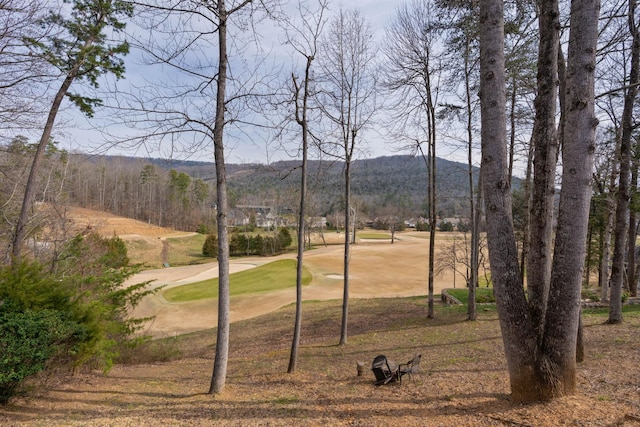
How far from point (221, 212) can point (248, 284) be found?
2200 cm

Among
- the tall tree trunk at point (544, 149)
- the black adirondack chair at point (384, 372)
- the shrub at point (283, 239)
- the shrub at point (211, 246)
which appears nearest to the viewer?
the tall tree trunk at point (544, 149)

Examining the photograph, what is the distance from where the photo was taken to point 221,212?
5418 millimetres

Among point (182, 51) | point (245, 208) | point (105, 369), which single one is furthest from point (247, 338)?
point (245, 208)

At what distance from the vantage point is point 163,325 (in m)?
16.9

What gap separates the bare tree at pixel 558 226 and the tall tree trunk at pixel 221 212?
12.1 feet

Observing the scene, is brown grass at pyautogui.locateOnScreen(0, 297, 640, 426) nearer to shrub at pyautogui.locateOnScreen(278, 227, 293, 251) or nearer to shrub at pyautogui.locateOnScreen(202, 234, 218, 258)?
shrub at pyautogui.locateOnScreen(202, 234, 218, 258)

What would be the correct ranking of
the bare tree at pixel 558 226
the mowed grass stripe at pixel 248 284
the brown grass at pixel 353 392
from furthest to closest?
1. the mowed grass stripe at pixel 248 284
2. the brown grass at pixel 353 392
3. the bare tree at pixel 558 226

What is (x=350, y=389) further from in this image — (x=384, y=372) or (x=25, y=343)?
(x=25, y=343)

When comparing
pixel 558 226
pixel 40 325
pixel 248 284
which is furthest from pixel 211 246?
pixel 558 226

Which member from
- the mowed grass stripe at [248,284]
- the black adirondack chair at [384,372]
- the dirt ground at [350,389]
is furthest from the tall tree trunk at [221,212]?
the mowed grass stripe at [248,284]

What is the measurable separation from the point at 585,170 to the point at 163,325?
17762 mm

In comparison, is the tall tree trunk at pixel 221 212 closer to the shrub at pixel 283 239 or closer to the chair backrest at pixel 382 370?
the chair backrest at pixel 382 370

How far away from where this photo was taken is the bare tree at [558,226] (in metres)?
3.48

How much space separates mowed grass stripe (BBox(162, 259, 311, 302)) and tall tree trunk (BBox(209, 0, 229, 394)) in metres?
17.7
